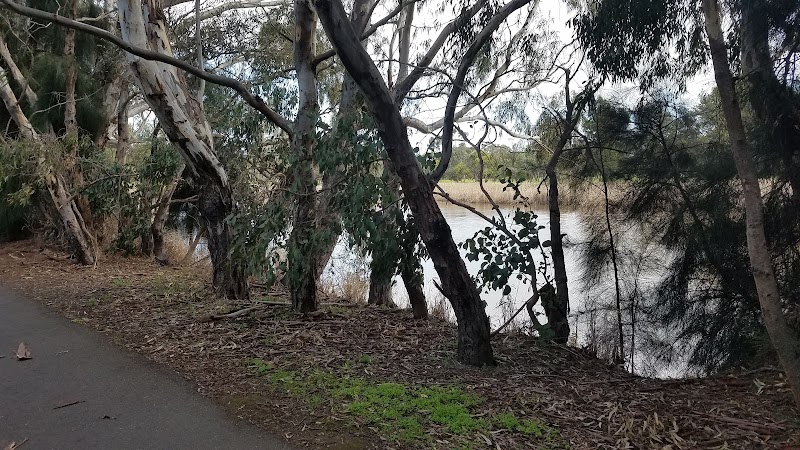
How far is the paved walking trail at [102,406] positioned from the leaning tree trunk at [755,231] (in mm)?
3295

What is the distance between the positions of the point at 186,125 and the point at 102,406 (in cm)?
435

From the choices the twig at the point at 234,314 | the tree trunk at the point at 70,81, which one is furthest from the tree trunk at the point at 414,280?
the tree trunk at the point at 70,81

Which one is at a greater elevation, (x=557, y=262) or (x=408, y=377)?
(x=557, y=262)

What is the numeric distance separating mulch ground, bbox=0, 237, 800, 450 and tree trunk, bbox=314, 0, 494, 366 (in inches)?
13.7

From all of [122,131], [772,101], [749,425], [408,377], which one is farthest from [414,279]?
[122,131]

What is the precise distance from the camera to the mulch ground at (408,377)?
4.45m

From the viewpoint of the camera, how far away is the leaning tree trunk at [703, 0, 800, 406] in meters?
4.29

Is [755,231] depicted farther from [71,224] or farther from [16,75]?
[16,75]

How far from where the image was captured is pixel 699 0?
6902mm

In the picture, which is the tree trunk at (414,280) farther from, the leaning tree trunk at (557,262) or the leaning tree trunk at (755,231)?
the leaning tree trunk at (755,231)

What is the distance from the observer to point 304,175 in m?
7.38

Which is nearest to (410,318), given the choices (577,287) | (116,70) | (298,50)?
(577,287)

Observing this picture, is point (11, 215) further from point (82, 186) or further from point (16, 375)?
point (16, 375)

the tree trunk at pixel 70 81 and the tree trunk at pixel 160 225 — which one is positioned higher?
the tree trunk at pixel 70 81
